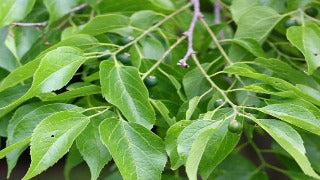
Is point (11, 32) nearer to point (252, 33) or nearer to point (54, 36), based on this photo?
point (54, 36)

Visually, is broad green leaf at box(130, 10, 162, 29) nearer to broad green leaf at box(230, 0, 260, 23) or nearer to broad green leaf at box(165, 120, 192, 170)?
broad green leaf at box(230, 0, 260, 23)

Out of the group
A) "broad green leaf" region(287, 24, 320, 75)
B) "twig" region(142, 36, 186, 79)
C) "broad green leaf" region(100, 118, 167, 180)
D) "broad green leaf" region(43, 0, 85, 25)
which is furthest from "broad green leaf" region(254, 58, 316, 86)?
"broad green leaf" region(43, 0, 85, 25)

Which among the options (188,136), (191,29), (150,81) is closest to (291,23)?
(191,29)

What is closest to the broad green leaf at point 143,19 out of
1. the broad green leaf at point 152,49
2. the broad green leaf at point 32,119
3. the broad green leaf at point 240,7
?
the broad green leaf at point 152,49

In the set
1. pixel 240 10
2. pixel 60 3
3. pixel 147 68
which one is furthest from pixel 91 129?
pixel 240 10

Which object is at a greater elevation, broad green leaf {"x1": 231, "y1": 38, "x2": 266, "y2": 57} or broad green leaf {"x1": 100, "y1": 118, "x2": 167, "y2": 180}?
broad green leaf {"x1": 100, "y1": 118, "x2": 167, "y2": 180}

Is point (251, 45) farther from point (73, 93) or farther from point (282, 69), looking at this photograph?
point (73, 93)
